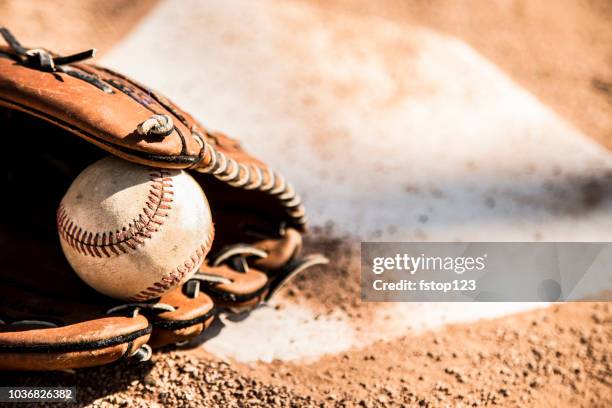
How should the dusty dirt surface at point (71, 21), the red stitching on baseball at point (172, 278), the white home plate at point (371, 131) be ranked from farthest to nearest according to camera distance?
the dusty dirt surface at point (71, 21) → the white home plate at point (371, 131) → the red stitching on baseball at point (172, 278)

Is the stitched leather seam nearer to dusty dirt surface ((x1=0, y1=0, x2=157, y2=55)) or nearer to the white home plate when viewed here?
the white home plate

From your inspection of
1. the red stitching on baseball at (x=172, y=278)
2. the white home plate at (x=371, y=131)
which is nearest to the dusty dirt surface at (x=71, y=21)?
the white home plate at (x=371, y=131)

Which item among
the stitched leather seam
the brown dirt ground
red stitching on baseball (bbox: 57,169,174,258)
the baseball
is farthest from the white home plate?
red stitching on baseball (bbox: 57,169,174,258)

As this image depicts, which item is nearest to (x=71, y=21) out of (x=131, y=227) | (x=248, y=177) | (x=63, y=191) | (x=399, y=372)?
(x=63, y=191)

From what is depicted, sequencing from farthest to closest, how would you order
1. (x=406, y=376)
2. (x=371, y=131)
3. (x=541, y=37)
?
(x=541, y=37) → (x=371, y=131) → (x=406, y=376)

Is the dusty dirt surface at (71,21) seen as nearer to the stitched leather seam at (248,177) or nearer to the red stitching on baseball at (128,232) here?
the stitched leather seam at (248,177)

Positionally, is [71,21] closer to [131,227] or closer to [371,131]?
[371,131]
